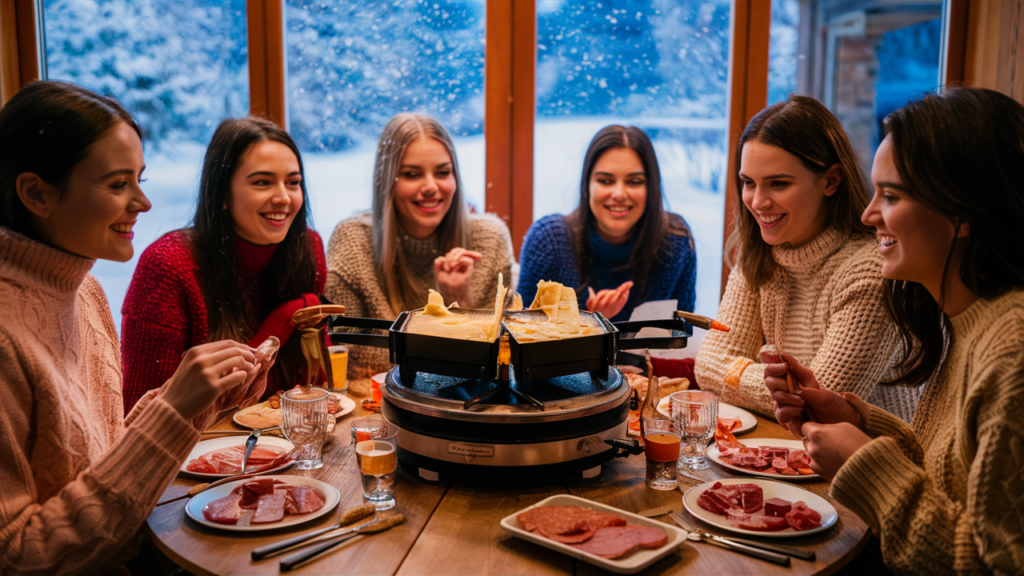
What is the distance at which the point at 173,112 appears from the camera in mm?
3959

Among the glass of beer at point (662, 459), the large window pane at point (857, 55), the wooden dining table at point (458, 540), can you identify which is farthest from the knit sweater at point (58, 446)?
the large window pane at point (857, 55)

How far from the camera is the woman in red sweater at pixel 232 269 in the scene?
7.92 ft

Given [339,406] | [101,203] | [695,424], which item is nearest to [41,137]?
[101,203]

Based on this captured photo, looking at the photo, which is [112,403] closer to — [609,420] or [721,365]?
[609,420]

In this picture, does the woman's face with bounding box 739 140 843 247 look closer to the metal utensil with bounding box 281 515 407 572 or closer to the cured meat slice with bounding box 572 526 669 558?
the cured meat slice with bounding box 572 526 669 558

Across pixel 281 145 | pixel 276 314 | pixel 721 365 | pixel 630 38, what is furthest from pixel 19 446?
pixel 630 38

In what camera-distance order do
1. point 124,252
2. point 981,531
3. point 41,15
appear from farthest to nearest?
1. point 41,15
2. point 124,252
3. point 981,531

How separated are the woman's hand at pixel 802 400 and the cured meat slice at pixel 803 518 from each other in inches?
10.6

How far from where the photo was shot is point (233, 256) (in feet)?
8.51

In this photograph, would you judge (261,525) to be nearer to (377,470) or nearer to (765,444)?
(377,470)

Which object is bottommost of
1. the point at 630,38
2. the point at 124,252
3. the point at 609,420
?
the point at 609,420

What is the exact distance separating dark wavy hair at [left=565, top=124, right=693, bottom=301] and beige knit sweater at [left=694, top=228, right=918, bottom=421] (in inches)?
29.5

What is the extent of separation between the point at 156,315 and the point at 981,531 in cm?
232

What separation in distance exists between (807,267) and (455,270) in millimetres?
1390
